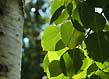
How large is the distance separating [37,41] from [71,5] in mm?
10911

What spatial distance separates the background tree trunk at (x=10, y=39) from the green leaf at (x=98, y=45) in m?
0.21

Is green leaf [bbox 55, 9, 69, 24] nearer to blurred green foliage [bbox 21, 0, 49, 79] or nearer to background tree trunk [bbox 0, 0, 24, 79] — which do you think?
background tree trunk [bbox 0, 0, 24, 79]

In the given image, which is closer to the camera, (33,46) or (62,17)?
(62,17)

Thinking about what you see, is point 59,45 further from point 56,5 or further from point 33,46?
point 33,46

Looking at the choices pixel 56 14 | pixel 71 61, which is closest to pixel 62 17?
pixel 56 14

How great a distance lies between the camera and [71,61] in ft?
3.78

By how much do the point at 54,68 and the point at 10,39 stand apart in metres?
0.16

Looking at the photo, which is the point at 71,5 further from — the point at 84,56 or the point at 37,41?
the point at 37,41

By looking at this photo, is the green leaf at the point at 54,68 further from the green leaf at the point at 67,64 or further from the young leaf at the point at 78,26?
the young leaf at the point at 78,26

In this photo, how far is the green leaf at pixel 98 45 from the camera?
3.65ft

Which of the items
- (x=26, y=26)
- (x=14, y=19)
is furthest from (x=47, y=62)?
(x=26, y=26)

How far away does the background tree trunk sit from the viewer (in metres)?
1.16

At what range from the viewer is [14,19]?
124 centimetres

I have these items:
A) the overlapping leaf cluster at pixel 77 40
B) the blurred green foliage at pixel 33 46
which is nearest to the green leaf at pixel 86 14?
the overlapping leaf cluster at pixel 77 40
